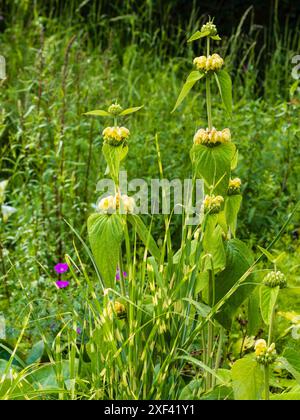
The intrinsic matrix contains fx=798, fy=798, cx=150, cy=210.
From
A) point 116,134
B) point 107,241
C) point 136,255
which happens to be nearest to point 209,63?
point 116,134

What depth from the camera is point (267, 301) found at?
189cm

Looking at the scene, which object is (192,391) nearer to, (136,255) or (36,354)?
(36,354)

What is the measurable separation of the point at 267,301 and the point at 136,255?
6.73 feet

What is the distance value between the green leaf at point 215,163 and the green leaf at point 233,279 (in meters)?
0.17

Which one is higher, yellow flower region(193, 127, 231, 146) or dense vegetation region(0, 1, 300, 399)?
yellow flower region(193, 127, 231, 146)

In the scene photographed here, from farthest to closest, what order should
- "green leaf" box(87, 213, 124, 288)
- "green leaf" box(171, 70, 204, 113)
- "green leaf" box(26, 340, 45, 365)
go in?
"green leaf" box(26, 340, 45, 365) → "green leaf" box(171, 70, 204, 113) → "green leaf" box(87, 213, 124, 288)

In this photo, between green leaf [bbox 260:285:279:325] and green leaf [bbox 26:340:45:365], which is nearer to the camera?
green leaf [bbox 260:285:279:325]

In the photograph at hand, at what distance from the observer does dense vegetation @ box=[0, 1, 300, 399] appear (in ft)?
6.78

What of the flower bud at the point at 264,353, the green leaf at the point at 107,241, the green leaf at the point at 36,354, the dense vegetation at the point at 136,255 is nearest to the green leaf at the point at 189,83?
the dense vegetation at the point at 136,255

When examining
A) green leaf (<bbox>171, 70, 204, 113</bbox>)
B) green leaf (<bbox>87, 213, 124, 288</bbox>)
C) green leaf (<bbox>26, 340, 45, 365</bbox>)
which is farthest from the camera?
green leaf (<bbox>26, 340, 45, 365</bbox>)

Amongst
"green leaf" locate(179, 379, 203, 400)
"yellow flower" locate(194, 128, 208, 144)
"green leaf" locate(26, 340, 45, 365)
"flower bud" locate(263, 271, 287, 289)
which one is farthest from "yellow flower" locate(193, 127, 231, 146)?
"green leaf" locate(26, 340, 45, 365)

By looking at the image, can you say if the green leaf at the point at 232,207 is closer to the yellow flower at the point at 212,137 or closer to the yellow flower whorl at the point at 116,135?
the yellow flower at the point at 212,137

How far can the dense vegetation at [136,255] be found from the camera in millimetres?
2066

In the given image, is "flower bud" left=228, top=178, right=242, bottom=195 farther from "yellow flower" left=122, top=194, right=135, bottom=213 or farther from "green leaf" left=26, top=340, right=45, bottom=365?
"green leaf" left=26, top=340, right=45, bottom=365
